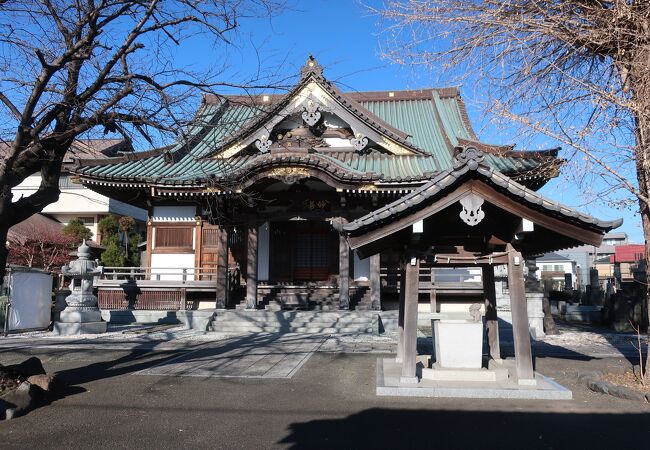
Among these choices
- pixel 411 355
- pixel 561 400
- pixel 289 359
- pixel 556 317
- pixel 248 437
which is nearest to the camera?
pixel 248 437

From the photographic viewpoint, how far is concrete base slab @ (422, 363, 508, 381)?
6.66 meters

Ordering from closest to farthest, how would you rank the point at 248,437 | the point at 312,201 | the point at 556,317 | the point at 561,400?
the point at 248,437 < the point at 561,400 < the point at 312,201 < the point at 556,317

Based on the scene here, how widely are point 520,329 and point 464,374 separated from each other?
1.03 m

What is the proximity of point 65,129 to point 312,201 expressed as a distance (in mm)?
8956

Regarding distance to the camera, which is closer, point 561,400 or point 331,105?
point 561,400

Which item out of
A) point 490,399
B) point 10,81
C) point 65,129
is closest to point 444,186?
point 490,399

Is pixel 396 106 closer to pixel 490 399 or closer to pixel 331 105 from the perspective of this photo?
pixel 331 105

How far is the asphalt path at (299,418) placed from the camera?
473 cm

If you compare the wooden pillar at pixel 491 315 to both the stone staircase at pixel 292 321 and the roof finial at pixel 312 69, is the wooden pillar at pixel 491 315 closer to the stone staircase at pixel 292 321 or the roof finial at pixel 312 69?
the stone staircase at pixel 292 321

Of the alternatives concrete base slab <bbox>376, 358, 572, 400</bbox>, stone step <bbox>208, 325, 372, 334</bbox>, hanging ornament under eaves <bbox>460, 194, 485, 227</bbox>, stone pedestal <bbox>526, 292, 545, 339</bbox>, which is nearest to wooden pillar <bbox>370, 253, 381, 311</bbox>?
stone step <bbox>208, 325, 372, 334</bbox>

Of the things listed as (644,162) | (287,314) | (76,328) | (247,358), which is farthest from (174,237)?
(644,162)

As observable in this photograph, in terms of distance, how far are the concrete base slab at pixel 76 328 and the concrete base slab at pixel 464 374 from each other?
999cm

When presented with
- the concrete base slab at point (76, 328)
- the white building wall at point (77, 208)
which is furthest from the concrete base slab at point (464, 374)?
the white building wall at point (77, 208)

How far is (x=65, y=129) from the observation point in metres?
6.90
